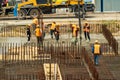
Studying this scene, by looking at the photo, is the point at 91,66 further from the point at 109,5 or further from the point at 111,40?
the point at 109,5

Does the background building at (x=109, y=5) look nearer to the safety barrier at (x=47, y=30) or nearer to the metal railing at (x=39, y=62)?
the safety barrier at (x=47, y=30)

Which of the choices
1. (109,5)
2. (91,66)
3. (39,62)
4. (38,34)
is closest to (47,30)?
(38,34)

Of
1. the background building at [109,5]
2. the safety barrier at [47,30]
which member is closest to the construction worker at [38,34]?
the safety barrier at [47,30]

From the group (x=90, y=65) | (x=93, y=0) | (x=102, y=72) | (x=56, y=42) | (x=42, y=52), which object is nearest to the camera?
(x=90, y=65)

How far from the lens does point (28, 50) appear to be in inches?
1169

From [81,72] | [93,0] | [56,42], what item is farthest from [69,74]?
[93,0]

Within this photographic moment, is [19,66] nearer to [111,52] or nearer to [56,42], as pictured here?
[111,52]

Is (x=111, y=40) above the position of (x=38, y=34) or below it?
below

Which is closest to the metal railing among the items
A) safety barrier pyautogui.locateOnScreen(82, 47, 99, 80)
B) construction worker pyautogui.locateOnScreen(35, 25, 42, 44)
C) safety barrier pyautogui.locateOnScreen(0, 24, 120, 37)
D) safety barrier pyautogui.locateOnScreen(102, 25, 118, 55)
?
safety barrier pyautogui.locateOnScreen(82, 47, 99, 80)

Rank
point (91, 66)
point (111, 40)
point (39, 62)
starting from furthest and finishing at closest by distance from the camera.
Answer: point (111, 40), point (39, 62), point (91, 66)

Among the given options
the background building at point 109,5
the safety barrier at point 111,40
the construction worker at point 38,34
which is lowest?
the background building at point 109,5

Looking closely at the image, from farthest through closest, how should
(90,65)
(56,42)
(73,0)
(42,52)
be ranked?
(73,0) → (56,42) → (42,52) → (90,65)

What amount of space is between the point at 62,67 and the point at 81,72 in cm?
149

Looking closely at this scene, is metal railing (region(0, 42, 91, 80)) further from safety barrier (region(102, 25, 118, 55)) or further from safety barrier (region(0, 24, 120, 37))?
safety barrier (region(0, 24, 120, 37))
